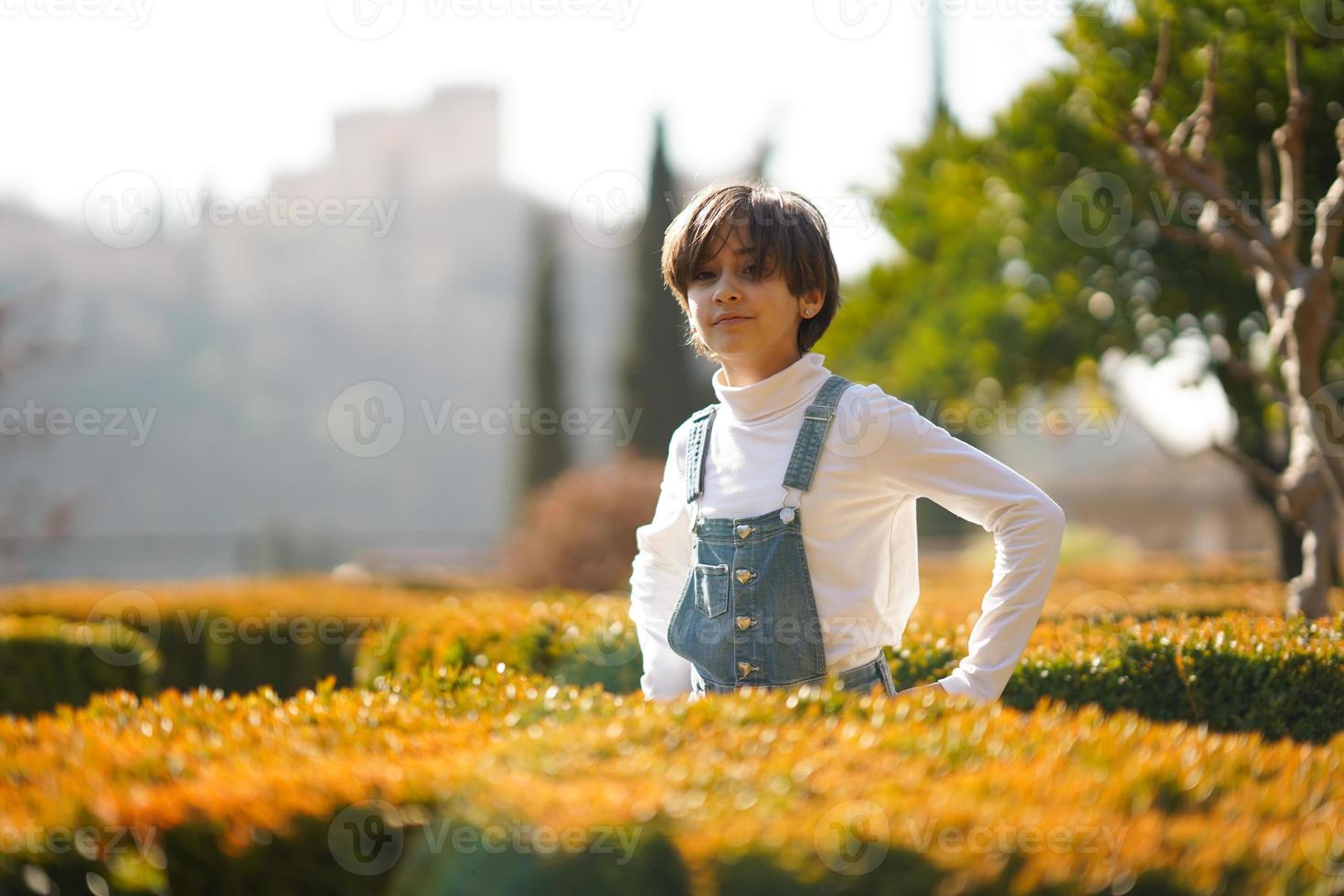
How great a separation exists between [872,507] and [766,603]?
0.32 m

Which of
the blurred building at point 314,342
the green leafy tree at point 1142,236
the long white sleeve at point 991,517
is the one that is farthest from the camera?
the blurred building at point 314,342

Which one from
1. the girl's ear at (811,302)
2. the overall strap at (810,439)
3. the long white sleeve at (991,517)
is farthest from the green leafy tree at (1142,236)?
the overall strap at (810,439)

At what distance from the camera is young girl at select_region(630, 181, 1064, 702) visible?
8.14 ft

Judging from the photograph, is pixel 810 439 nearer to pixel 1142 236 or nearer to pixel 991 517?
pixel 991 517

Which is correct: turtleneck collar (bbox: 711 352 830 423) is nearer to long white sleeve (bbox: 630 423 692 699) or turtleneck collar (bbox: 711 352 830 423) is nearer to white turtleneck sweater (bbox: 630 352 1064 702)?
white turtleneck sweater (bbox: 630 352 1064 702)

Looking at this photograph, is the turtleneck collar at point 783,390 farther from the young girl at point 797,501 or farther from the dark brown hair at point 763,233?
the dark brown hair at point 763,233

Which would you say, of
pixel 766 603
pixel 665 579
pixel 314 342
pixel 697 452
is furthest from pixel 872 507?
pixel 314 342

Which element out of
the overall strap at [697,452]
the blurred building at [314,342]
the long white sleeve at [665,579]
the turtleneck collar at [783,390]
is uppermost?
the turtleneck collar at [783,390]

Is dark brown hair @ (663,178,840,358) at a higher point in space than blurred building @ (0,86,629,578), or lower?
higher

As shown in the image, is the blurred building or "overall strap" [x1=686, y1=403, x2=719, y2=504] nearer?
"overall strap" [x1=686, y1=403, x2=719, y2=504]

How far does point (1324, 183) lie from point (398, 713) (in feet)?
19.3

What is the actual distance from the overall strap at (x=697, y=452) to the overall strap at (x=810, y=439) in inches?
10.5

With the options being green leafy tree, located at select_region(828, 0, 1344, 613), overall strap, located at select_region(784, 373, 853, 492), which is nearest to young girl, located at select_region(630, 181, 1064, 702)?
overall strap, located at select_region(784, 373, 853, 492)

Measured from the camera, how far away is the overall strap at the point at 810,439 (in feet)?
8.36
